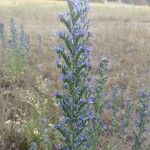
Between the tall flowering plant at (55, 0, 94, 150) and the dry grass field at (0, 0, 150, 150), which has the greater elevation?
the tall flowering plant at (55, 0, 94, 150)

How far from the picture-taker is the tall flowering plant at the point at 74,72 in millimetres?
3979

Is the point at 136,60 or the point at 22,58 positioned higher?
the point at 22,58

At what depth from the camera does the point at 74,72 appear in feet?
13.4

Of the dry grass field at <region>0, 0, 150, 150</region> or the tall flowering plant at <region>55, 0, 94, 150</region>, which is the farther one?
the dry grass field at <region>0, 0, 150, 150</region>

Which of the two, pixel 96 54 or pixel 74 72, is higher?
pixel 74 72

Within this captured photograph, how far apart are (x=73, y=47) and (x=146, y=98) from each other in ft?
4.77

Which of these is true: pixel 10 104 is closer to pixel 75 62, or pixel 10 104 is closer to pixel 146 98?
pixel 146 98

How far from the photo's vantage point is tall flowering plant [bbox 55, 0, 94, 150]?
157 inches

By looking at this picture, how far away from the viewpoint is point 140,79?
32.4 feet

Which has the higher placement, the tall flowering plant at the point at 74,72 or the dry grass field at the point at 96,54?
the tall flowering plant at the point at 74,72

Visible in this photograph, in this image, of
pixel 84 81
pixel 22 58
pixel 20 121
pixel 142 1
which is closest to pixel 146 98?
pixel 84 81

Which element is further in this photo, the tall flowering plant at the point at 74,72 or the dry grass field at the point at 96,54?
the dry grass field at the point at 96,54

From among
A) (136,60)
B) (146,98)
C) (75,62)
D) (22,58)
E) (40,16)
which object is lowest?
(40,16)

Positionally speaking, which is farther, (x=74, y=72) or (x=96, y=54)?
(x=96, y=54)
